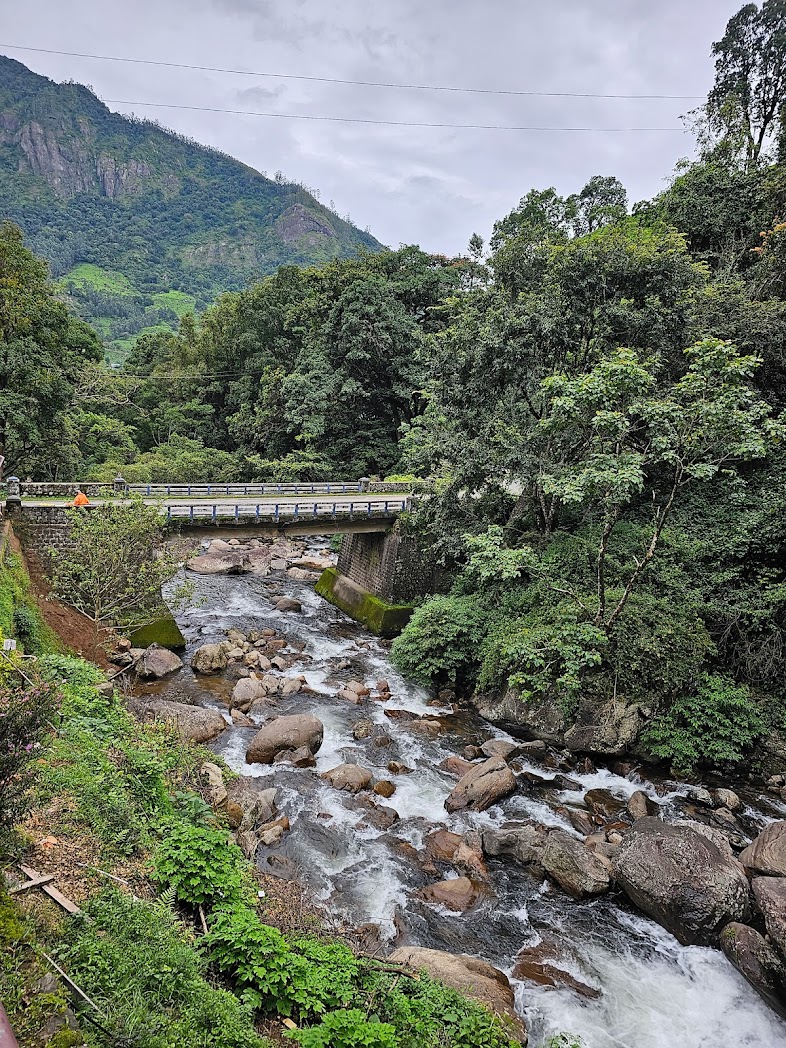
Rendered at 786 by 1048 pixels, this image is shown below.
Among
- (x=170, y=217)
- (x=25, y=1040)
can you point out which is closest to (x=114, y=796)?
(x=25, y=1040)

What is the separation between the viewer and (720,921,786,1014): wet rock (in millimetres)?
8375

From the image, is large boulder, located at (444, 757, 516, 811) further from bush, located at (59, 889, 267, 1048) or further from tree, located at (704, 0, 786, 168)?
tree, located at (704, 0, 786, 168)

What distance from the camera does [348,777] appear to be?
13.3m

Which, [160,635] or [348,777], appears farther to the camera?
[160,635]

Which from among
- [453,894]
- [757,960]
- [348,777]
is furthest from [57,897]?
[757,960]

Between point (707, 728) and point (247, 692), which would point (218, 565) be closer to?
point (247, 692)

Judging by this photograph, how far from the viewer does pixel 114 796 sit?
796 centimetres

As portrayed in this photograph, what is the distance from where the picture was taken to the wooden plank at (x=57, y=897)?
5648 mm

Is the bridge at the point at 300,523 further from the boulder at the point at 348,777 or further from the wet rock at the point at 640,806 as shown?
the wet rock at the point at 640,806

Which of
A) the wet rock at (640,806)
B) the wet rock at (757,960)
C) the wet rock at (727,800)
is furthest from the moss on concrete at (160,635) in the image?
the wet rock at (757,960)

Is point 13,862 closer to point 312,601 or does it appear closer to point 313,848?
Result: point 313,848

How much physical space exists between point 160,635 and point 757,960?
58.3ft

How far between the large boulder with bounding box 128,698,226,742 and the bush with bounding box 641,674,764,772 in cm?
1103

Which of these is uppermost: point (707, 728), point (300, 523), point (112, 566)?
point (300, 523)
